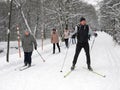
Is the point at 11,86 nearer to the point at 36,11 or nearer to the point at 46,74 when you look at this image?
the point at 46,74

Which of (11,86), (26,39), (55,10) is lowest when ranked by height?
(11,86)

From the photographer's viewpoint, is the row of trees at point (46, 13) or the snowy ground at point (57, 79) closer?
the snowy ground at point (57, 79)

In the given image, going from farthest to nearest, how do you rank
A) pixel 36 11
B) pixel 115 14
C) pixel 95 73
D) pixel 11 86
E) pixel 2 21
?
pixel 2 21 → pixel 36 11 → pixel 115 14 → pixel 95 73 → pixel 11 86

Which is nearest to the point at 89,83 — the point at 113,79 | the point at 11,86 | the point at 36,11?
the point at 113,79

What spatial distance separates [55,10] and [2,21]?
1882 cm

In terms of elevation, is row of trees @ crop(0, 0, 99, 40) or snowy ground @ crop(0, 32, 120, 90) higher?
row of trees @ crop(0, 0, 99, 40)

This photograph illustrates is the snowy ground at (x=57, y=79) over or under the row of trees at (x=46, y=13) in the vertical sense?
under

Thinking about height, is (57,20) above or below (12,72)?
above

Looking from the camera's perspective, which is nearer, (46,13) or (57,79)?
(57,79)

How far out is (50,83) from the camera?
9484 millimetres

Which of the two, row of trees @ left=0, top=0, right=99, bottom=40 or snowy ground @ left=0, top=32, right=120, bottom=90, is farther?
row of trees @ left=0, top=0, right=99, bottom=40

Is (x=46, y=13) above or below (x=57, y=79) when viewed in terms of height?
above

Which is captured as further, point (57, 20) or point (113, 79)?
point (57, 20)

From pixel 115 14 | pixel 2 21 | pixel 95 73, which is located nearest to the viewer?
pixel 95 73
